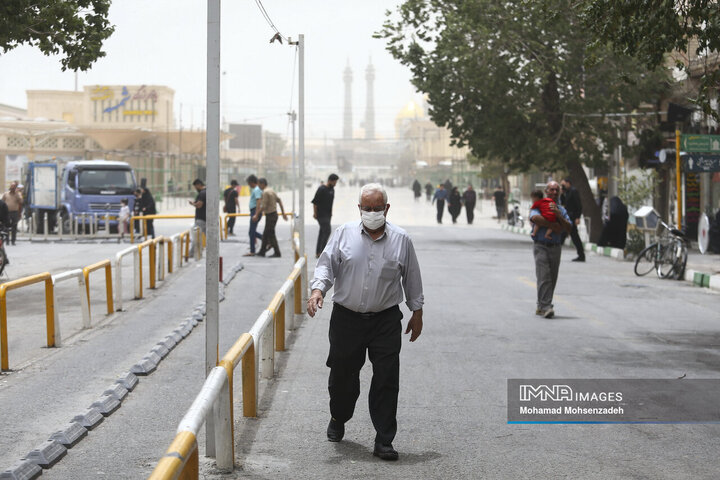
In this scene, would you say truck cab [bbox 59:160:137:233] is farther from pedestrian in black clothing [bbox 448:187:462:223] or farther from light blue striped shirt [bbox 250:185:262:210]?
pedestrian in black clothing [bbox 448:187:462:223]

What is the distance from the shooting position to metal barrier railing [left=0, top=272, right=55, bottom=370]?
973 centimetres

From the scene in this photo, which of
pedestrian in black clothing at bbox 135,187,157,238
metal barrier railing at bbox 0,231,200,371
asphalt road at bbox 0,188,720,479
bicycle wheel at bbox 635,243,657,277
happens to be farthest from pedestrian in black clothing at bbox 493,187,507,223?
metal barrier railing at bbox 0,231,200,371

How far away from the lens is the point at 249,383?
735 centimetres

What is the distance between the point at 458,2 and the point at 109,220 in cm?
1339

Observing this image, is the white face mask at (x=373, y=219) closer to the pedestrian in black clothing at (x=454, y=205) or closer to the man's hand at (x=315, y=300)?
the man's hand at (x=315, y=300)

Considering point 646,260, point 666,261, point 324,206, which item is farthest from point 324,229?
point 666,261

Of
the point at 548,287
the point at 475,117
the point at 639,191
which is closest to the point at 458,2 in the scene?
the point at 475,117

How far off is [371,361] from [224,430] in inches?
42.0

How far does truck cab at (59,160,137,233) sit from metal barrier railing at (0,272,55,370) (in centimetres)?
2331

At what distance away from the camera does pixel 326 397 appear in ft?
27.5

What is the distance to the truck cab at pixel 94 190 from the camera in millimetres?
34781

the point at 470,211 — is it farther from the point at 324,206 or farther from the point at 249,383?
the point at 249,383

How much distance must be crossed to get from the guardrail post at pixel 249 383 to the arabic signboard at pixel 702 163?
16.5m

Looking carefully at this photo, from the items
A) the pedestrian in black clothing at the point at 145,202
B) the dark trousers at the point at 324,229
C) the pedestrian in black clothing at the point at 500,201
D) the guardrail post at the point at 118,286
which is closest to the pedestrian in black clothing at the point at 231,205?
the pedestrian in black clothing at the point at 145,202
